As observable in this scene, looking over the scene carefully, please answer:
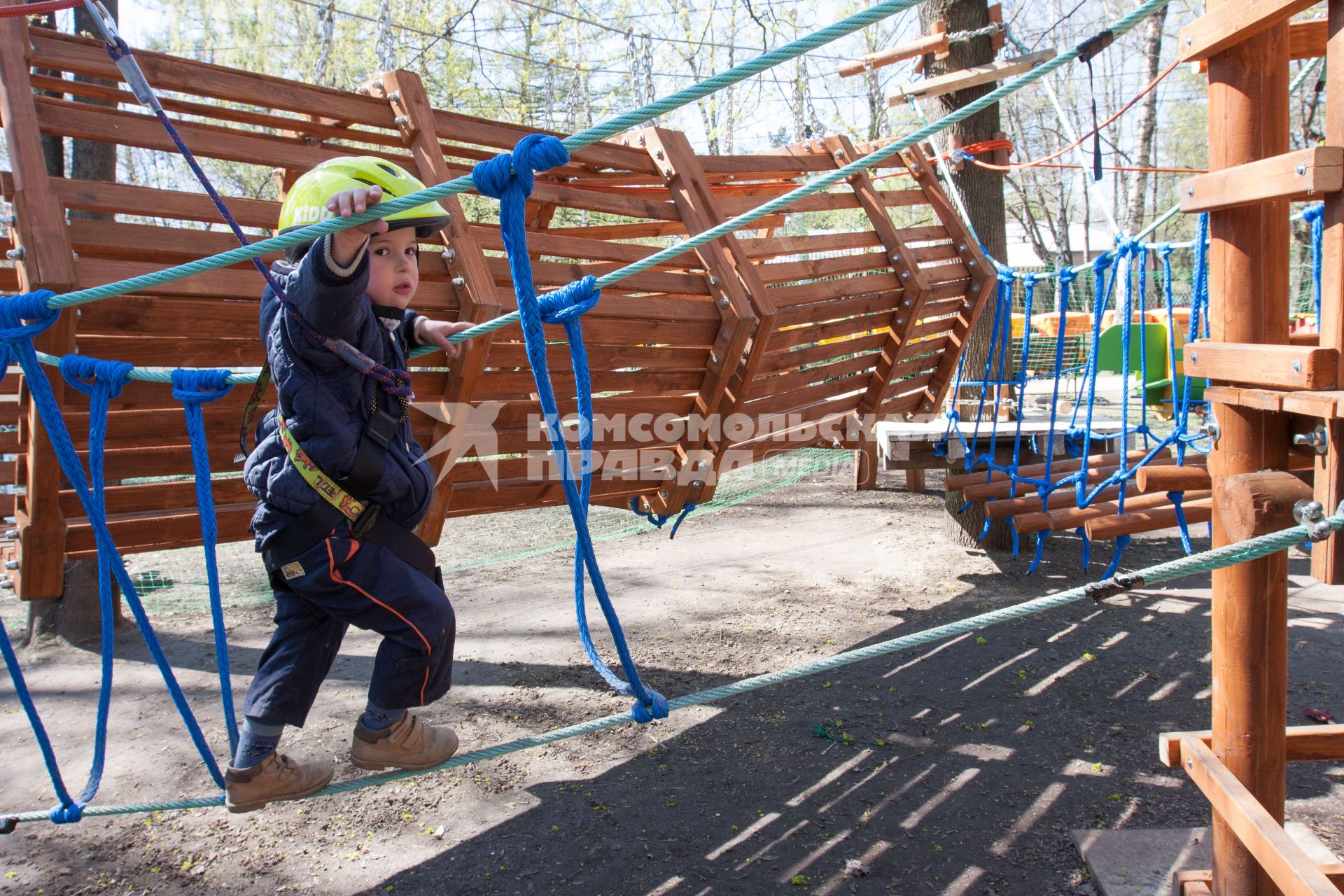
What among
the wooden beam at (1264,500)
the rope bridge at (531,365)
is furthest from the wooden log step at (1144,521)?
the rope bridge at (531,365)

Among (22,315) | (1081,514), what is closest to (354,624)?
(22,315)

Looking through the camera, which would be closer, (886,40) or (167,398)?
(167,398)

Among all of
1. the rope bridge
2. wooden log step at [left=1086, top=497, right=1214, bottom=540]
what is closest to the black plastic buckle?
the rope bridge

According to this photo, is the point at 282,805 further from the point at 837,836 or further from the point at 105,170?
the point at 105,170

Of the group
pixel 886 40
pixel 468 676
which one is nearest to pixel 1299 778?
pixel 468 676

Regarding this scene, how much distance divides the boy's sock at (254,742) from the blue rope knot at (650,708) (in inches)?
33.8

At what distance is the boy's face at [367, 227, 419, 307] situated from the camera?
2215mm

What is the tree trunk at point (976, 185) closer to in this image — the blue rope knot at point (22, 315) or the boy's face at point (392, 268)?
the boy's face at point (392, 268)

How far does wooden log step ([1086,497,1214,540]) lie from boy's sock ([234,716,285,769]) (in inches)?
157

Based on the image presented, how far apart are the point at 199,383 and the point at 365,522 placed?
589 millimetres

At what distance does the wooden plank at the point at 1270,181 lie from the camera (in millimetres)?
1873

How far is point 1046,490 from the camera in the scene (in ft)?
17.2

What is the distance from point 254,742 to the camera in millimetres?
2299

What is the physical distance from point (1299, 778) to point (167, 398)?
4233 millimetres
